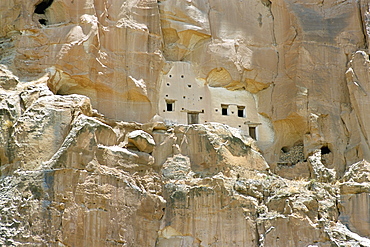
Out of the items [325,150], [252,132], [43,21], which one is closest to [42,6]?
[43,21]

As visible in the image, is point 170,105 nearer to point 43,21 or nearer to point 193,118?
point 193,118

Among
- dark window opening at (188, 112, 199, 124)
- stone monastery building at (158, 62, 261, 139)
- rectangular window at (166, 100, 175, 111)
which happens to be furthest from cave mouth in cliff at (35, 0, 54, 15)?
dark window opening at (188, 112, 199, 124)

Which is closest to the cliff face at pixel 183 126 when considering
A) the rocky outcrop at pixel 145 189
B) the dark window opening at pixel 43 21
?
the rocky outcrop at pixel 145 189

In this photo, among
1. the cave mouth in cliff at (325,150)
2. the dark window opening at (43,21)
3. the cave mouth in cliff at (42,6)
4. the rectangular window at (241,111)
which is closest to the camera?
the dark window opening at (43,21)

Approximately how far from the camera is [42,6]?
109 ft

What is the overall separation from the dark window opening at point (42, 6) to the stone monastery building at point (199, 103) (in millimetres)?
6017

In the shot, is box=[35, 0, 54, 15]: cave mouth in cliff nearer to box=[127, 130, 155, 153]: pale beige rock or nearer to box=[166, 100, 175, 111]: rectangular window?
box=[166, 100, 175, 111]: rectangular window

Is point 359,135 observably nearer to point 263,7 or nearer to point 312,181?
point 312,181

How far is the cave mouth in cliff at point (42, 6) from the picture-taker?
33.0 meters

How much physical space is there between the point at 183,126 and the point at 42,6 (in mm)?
8109

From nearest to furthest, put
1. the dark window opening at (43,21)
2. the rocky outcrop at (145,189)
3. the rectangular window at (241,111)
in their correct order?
1. the rocky outcrop at (145,189)
2. the dark window opening at (43,21)
3. the rectangular window at (241,111)

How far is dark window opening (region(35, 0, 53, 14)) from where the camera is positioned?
33.0 meters

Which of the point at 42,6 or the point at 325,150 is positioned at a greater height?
the point at 42,6

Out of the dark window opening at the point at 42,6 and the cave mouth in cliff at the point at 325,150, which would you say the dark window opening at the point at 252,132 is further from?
the dark window opening at the point at 42,6
